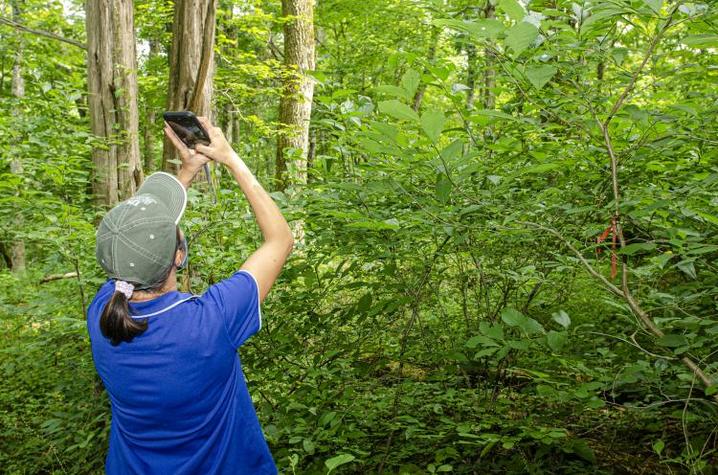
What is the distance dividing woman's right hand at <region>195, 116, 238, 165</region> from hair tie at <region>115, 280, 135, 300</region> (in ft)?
1.84

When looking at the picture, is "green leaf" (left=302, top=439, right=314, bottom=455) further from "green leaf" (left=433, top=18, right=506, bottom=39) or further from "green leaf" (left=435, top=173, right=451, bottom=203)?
"green leaf" (left=433, top=18, right=506, bottom=39)

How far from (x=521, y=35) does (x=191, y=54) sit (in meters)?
3.01

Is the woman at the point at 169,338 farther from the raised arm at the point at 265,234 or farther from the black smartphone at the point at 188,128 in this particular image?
the black smartphone at the point at 188,128

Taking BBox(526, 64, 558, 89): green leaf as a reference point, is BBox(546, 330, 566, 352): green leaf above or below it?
below

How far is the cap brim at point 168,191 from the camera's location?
177cm

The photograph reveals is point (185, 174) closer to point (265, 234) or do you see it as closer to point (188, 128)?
point (188, 128)

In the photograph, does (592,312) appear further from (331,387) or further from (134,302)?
(134,302)

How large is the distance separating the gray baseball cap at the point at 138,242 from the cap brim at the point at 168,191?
0.21 ft

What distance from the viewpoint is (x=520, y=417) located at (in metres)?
3.54

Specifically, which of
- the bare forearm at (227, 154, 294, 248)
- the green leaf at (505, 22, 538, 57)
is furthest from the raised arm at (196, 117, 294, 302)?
the green leaf at (505, 22, 538, 57)

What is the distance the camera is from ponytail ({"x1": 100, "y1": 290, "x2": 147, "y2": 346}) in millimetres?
1521

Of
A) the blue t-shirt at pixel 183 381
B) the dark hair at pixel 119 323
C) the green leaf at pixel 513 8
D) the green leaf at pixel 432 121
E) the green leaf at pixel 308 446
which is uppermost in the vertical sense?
the green leaf at pixel 513 8

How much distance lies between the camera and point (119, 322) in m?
1.52

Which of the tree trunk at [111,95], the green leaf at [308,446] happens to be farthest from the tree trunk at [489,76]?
the tree trunk at [111,95]
